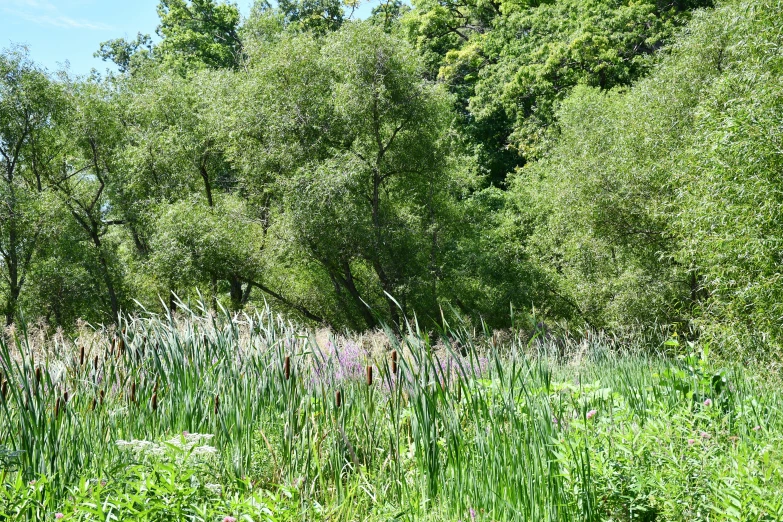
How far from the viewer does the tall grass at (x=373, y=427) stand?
9.40ft

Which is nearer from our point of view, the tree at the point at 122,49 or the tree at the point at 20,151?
the tree at the point at 20,151

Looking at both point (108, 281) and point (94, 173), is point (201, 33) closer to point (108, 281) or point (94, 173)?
point (94, 173)

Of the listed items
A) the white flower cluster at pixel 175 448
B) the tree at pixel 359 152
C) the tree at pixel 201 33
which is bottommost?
the white flower cluster at pixel 175 448

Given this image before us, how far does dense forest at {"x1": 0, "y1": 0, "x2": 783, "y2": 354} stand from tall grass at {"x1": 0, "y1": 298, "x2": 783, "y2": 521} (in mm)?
6976

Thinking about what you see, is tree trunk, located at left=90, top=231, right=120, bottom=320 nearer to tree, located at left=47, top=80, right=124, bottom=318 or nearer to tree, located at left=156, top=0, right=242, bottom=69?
tree, located at left=47, top=80, right=124, bottom=318

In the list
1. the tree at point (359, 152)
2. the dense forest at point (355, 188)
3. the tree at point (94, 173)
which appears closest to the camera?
the dense forest at point (355, 188)

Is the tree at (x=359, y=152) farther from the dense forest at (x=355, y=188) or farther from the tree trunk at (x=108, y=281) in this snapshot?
the tree trunk at (x=108, y=281)

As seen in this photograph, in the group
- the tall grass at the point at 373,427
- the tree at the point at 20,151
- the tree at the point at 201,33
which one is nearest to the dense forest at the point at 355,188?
the tree at the point at 20,151

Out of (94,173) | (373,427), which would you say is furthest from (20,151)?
(373,427)

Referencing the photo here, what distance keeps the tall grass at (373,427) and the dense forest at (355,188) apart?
6.98 m

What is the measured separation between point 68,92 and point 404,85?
906 cm

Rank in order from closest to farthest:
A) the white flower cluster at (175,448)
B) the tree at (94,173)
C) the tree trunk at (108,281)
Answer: the white flower cluster at (175,448)
the tree trunk at (108,281)
the tree at (94,173)

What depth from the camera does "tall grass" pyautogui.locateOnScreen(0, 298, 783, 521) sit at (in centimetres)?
287

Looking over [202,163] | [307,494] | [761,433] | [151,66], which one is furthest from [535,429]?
[151,66]
